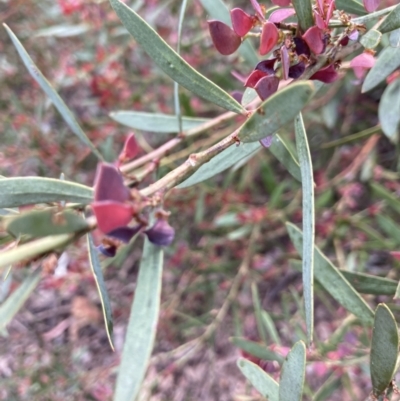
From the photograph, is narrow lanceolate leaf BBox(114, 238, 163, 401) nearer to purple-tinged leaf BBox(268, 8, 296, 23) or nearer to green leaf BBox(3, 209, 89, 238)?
green leaf BBox(3, 209, 89, 238)

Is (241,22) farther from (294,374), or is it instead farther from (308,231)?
(294,374)

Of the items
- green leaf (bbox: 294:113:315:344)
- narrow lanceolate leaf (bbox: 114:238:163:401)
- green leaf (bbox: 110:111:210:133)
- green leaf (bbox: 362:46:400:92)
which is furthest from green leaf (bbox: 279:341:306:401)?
green leaf (bbox: 110:111:210:133)

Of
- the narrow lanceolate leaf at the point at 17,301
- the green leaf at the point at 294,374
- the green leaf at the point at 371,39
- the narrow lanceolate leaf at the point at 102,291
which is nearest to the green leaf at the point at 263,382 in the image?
the green leaf at the point at 294,374

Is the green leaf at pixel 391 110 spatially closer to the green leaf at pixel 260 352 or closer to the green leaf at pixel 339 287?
the green leaf at pixel 339 287

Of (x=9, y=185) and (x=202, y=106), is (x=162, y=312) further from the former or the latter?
(x=9, y=185)

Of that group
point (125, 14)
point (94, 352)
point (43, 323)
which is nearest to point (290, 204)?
point (125, 14)

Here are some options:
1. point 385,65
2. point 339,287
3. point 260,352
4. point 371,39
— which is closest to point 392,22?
point 371,39
